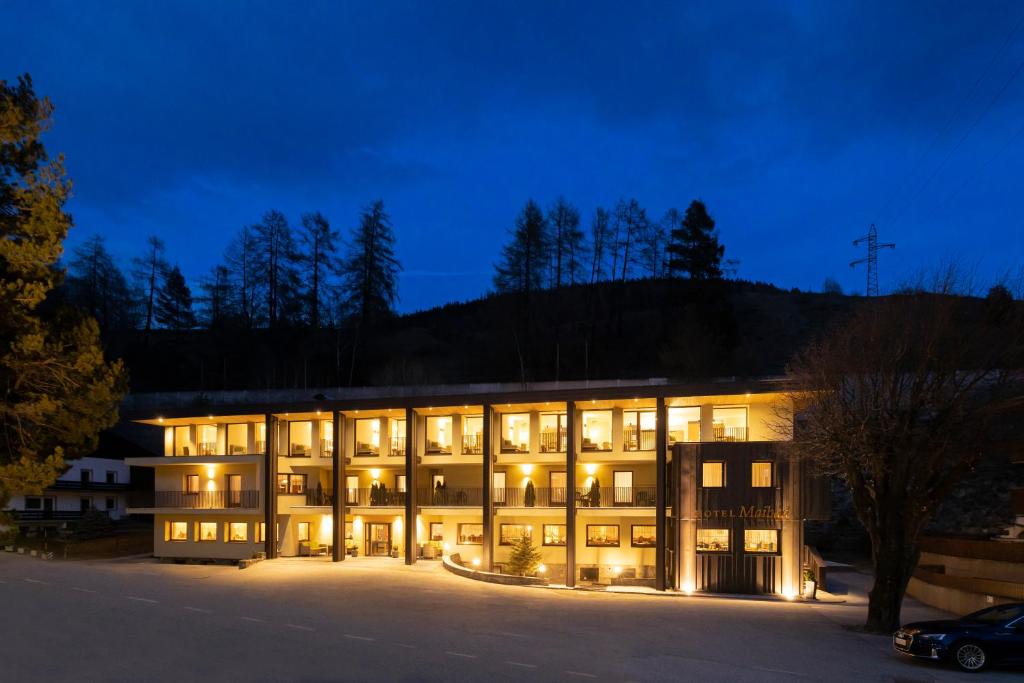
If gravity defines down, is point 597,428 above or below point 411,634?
above

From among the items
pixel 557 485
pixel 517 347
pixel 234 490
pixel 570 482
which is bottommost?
pixel 234 490

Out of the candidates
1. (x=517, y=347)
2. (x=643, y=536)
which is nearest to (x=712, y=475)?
(x=643, y=536)

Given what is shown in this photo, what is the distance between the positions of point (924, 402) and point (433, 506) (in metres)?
23.4

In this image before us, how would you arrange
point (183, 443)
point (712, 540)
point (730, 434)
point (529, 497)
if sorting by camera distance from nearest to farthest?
point (712, 540) → point (730, 434) → point (529, 497) → point (183, 443)

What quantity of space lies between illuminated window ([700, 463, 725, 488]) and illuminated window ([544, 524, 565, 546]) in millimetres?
8352

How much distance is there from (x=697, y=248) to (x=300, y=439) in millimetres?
53671

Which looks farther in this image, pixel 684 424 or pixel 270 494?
pixel 270 494

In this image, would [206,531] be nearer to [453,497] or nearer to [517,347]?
[453,497]

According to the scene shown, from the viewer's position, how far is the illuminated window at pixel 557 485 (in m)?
36.3

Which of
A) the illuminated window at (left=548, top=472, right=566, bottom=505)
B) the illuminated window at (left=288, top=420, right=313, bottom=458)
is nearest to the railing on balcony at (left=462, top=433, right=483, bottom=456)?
the illuminated window at (left=548, top=472, right=566, bottom=505)

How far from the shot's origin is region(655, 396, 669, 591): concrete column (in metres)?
30.4

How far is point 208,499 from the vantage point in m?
40.5

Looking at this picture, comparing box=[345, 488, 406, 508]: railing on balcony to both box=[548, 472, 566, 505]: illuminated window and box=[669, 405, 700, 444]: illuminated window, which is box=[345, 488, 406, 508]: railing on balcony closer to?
box=[548, 472, 566, 505]: illuminated window

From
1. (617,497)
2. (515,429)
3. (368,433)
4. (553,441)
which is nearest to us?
(617,497)
